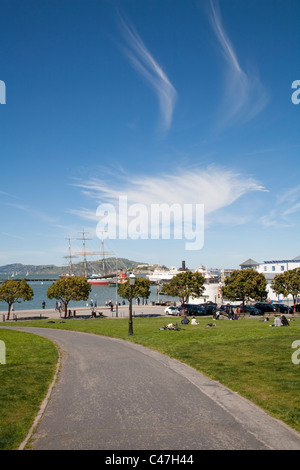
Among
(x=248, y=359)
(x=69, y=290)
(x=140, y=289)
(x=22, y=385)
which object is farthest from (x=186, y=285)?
(x=22, y=385)

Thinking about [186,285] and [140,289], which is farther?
[186,285]

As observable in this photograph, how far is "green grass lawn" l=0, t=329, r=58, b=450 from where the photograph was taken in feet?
25.7

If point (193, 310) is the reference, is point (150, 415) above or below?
above

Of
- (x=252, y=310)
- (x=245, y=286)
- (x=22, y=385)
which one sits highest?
(x=245, y=286)

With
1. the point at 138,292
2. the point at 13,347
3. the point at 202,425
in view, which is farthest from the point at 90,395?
the point at 138,292

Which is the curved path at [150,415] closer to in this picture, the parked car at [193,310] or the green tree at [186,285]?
the parked car at [193,310]

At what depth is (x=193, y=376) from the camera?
13.0 m

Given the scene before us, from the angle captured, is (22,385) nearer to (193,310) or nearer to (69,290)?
(69,290)

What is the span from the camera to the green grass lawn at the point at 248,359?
32.4ft

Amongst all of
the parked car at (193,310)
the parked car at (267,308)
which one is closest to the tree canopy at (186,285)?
the parked car at (193,310)

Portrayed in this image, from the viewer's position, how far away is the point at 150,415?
8.82 metres

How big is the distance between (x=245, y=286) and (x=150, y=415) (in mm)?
43251

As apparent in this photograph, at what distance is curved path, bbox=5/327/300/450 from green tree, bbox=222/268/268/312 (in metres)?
37.4

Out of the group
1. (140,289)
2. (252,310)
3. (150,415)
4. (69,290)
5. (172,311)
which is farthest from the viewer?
(172,311)
